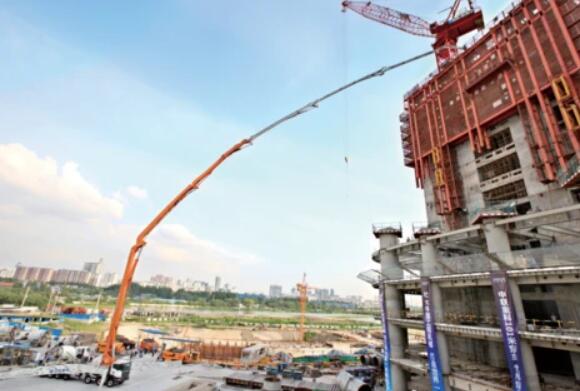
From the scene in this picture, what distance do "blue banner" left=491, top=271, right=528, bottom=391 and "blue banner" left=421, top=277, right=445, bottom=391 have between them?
17.2 feet

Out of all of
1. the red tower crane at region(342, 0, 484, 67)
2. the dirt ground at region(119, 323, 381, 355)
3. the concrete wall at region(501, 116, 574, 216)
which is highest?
the red tower crane at region(342, 0, 484, 67)

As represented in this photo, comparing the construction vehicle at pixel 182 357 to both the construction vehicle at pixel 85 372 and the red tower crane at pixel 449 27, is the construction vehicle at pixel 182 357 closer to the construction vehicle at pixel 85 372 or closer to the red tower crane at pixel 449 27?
the construction vehicle at pixel 85 372

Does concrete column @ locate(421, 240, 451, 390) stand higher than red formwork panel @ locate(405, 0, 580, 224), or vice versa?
red formwork panel @ locate(405, 0, 580, 224)

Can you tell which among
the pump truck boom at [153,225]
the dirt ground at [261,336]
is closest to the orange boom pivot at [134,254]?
the pump truck boom at [153,225]

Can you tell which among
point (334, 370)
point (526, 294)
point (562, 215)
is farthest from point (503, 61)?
point (334, 370)

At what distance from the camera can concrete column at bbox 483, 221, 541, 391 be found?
18031 millimetres

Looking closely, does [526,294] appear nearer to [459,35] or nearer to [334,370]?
[334,370]

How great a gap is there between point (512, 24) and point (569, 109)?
520 inches

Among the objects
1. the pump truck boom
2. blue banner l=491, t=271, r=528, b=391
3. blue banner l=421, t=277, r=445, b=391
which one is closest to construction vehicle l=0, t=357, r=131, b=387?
the pump truck boom

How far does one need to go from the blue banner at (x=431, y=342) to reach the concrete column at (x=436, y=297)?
32 cm

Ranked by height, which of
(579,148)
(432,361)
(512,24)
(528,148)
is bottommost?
(432,361)

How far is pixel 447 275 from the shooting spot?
24000 mm

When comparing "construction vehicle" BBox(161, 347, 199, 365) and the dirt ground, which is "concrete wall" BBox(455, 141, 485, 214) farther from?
the dirt ground

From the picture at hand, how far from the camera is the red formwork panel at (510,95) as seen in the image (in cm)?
2683
